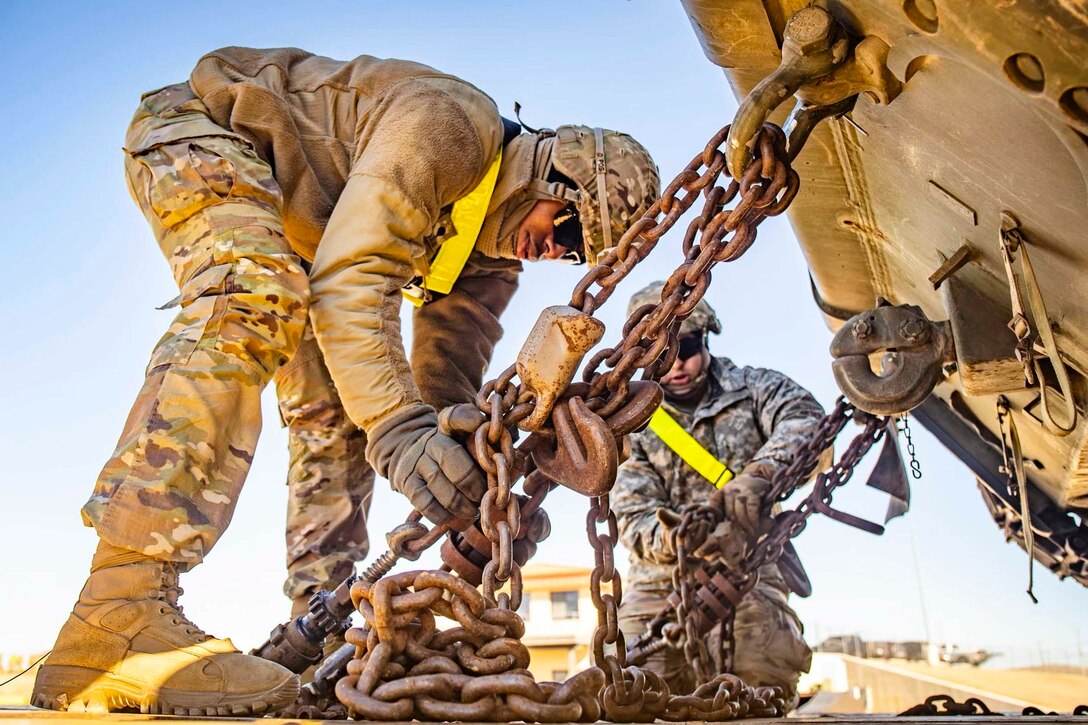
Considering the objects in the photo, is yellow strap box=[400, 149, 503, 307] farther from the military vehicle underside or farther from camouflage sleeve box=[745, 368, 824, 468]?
camouflage sleeve box=[745, 368, 824, 468]

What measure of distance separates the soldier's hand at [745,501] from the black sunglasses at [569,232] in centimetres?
124

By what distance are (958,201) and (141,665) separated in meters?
2.17

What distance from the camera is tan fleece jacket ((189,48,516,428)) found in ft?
8.39

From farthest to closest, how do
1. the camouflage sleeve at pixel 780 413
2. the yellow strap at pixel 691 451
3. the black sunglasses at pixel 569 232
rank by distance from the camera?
the yellow strap at pixel 691 451
the camouflage sleeve at pixel 780 413
the black sunglasses at pixel 569 232

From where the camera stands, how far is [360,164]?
2.71 meters

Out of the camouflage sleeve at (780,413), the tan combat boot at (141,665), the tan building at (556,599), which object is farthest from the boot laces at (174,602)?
the tan building at (556,599)

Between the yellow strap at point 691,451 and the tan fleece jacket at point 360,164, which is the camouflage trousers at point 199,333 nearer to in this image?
the tan fleece jacket at point 360,164

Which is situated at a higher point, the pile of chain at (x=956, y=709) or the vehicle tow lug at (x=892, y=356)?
the vehicle tow lug at (x=892, y=356)

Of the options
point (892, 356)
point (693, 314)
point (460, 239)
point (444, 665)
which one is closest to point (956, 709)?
point (892, 356)

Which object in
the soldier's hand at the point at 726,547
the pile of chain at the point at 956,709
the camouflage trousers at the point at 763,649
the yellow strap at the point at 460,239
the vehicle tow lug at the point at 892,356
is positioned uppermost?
the yellow strap at the point at 460,239

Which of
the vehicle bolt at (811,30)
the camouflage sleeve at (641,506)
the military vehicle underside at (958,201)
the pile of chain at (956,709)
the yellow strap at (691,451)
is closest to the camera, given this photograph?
the military vehicle underside at (958,201)

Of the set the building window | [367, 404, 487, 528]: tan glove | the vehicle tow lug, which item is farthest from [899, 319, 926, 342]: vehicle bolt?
the building window

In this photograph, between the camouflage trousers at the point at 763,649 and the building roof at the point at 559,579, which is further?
the building roof at the point at 559,579

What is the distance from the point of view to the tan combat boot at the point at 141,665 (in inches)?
79.9
